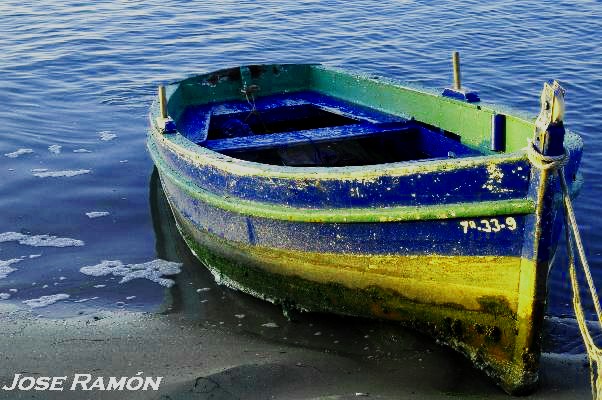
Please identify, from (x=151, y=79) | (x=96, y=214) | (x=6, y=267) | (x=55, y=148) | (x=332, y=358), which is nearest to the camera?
(x=332, y=358)

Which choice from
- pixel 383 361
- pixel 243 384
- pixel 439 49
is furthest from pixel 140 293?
pixel 439 49

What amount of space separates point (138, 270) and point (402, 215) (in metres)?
3.49

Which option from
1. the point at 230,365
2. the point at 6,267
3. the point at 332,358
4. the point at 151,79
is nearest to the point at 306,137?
the point at 332,358

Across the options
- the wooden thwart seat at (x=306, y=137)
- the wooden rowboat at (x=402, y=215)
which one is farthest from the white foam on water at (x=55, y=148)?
the wooden thwart seat at (x=306, y=137)

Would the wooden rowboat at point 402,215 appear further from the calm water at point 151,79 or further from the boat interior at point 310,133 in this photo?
the calm water at point 151,79

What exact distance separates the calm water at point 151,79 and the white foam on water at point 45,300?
82 mm

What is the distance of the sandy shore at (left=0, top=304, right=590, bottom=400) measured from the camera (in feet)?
18.2

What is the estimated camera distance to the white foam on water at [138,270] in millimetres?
7594

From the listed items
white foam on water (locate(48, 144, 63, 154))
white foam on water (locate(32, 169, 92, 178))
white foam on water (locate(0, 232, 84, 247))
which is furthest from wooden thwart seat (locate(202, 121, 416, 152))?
white foam on water (locate(48, 144, 63, 154))

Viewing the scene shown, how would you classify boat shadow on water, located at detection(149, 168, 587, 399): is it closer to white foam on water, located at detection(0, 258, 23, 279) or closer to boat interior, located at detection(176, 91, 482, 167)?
boat interior, located at detection(176, 91, 482, 167)

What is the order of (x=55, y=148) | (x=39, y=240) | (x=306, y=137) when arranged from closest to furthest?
(x=306, y=137), (x=39, y=240), (x=55, y=148)

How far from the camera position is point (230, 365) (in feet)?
19.3

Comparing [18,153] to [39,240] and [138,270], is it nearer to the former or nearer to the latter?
[39,240]

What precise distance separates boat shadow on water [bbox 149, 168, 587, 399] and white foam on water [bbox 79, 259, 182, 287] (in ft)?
Result: 1.26
